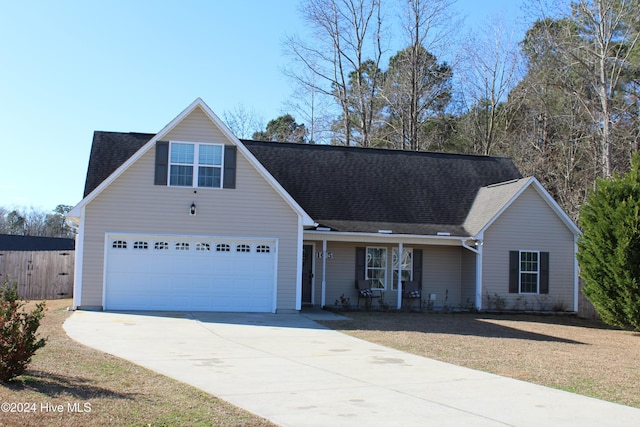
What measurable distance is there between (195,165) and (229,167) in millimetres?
989

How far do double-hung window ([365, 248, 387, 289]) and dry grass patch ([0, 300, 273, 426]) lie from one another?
1289 cm

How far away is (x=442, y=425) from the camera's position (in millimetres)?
7191

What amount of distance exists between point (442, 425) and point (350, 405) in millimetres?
1287

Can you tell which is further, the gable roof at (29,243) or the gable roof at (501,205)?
the gable roof at (29,243)

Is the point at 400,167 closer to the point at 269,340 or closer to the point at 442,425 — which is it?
the point at 269,340

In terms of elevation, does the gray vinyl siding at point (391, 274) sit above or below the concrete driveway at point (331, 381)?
above

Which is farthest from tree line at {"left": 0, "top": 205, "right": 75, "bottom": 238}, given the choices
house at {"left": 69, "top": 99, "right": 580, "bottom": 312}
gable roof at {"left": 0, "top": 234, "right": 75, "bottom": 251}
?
house at {"left": 69, "top": 99, "right": 580, "bottom": 312}

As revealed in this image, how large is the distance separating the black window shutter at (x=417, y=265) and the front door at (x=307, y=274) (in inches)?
144

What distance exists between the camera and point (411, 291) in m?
22.0

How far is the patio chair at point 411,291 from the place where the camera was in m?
21.9

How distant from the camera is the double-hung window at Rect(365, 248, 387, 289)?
22172 millimetres

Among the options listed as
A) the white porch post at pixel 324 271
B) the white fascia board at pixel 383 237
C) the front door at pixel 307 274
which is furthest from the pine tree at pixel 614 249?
the front door at pixel 307 274

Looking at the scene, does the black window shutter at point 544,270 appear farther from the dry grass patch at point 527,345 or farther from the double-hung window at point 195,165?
the double-hung window at point 195,165

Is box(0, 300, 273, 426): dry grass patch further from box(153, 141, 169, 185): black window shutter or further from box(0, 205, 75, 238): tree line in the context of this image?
box(0, 205, 75, 238): tree line
